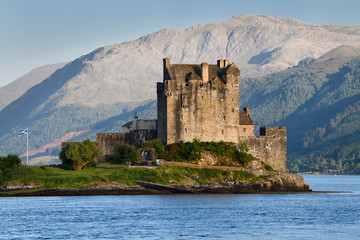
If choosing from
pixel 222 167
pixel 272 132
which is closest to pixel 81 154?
pixel 222 167

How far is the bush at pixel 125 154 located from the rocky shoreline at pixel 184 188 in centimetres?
983

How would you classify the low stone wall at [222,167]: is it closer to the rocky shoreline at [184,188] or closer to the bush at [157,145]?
the rocky shoreline at [184,188]

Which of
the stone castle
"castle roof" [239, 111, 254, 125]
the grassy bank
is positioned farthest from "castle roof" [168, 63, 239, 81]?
the grassy bank

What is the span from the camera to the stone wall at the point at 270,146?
127 metres

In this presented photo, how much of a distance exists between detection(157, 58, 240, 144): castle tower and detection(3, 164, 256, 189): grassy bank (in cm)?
785

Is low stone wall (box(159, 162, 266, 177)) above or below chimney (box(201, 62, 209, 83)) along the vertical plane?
below

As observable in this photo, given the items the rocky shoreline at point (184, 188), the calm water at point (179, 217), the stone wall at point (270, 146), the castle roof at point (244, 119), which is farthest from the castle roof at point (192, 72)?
the calm water at point (179, 217)

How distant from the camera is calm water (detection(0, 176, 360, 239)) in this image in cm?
7156

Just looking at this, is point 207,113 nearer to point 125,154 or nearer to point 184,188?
point 125,154

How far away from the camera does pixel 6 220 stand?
264 feet

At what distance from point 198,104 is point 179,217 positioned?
4101 centimetres

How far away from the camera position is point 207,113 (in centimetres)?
12375

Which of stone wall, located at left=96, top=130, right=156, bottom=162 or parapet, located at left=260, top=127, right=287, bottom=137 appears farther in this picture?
stone wall, located at left=96, top=130, right=156, bottom=162

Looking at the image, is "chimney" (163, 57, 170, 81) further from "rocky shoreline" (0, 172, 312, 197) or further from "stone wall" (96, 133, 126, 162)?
"rocky shoreline" (0, 172, 312, 197)
